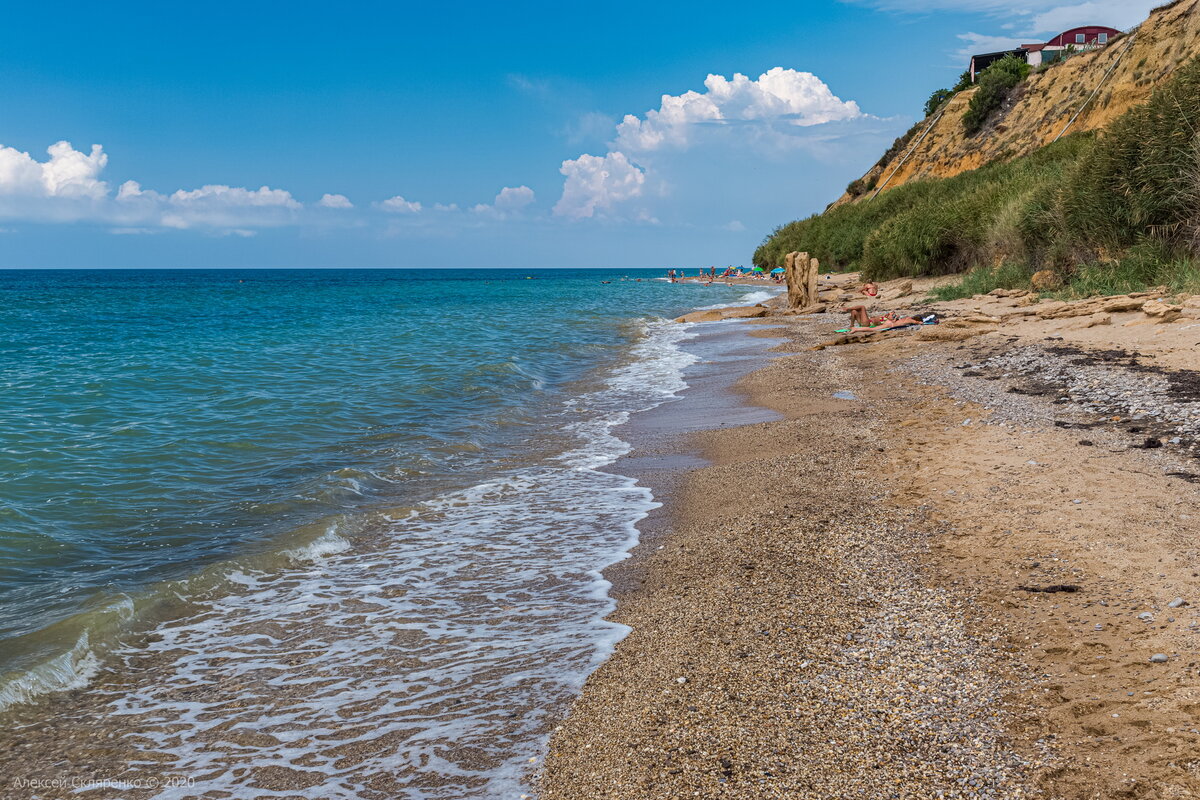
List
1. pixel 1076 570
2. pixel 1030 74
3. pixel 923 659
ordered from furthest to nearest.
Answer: pixel 1030 74
pixel 1076 570
pixel 923 659

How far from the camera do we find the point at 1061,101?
41.4 metres

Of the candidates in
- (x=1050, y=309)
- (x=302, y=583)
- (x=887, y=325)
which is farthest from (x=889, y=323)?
(x=302, y=583)

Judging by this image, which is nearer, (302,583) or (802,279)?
(302,583)

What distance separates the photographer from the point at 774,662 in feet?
13.4

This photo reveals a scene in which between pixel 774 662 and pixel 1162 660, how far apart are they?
1.75 meters

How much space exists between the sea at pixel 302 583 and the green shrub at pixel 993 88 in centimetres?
4497

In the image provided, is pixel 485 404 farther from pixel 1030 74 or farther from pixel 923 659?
pixel 1030 74

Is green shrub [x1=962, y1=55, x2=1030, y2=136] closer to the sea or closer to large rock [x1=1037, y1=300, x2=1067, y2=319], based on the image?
large rock [x1=1037, y1=300, x2=1067, y2=319]

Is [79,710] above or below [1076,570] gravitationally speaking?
below

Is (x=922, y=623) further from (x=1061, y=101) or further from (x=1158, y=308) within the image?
(x=1061, y=101)

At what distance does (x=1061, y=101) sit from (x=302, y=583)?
47.7 m

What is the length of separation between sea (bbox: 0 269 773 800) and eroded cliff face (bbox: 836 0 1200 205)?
856 inches

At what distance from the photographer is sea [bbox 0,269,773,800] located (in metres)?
3.87

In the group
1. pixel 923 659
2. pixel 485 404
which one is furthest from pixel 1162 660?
pixel 485 404
